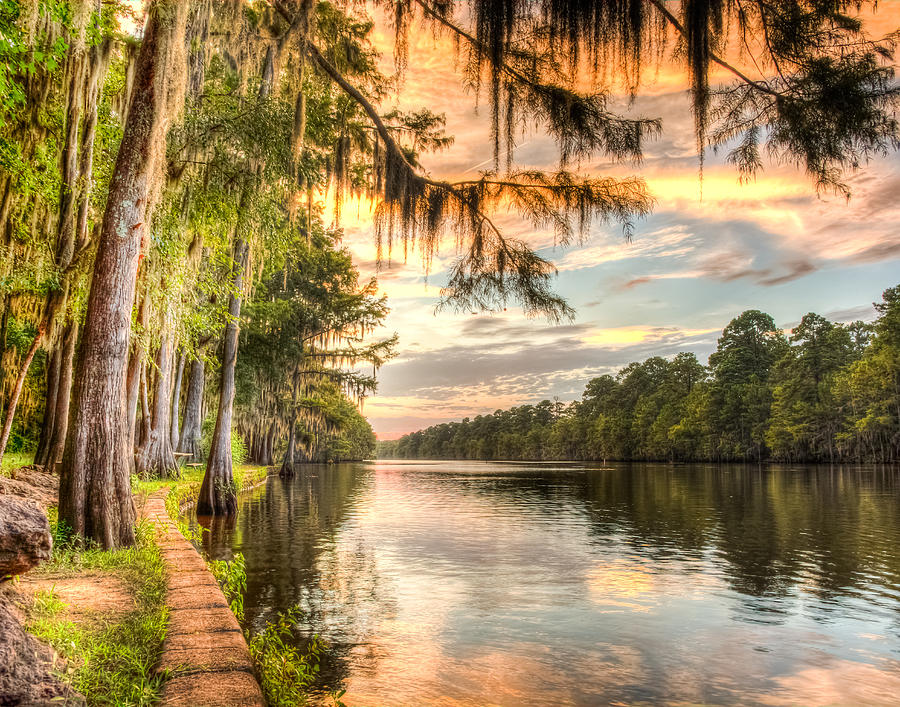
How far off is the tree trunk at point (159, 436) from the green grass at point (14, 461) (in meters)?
2.31

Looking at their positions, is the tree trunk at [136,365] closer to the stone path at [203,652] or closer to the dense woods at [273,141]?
the dense woods at [273,141]

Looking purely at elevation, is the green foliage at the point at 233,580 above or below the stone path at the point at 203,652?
below

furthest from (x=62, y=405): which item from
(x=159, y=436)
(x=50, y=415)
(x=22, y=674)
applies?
(x=22, y=674)

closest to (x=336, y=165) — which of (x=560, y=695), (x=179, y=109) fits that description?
(x=179, y=109)

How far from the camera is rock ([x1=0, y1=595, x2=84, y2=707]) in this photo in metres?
1.92

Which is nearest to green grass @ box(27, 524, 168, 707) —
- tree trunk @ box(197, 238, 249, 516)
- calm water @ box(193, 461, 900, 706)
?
calm water @ box(193, 461, 900, 706)

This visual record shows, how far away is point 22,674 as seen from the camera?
6.51 ft

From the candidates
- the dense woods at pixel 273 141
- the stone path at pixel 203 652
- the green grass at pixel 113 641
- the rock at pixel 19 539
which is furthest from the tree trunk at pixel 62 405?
the rock at pixel 19 539

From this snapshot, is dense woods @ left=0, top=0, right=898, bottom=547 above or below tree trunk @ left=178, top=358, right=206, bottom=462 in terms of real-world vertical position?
above

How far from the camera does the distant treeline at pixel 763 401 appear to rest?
45812 millimetres

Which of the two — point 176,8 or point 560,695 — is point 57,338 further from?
point 560,695

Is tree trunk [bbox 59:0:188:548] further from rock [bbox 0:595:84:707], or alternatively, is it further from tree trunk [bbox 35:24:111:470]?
rock [bbox 0:595:84:707]

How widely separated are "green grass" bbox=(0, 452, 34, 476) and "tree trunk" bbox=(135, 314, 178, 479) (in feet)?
7.58

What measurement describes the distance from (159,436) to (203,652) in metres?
13.6
